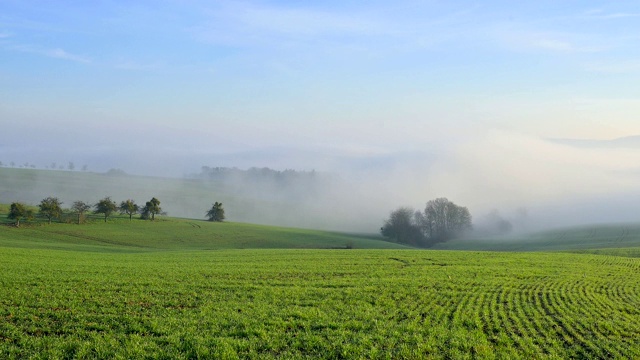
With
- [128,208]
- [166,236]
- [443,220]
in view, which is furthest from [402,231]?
[128,208]

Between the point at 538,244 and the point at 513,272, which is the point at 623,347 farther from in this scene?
the point at 538,244

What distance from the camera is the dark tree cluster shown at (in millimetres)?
113562

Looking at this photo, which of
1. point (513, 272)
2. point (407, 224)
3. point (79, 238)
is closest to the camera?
point (513, 272)

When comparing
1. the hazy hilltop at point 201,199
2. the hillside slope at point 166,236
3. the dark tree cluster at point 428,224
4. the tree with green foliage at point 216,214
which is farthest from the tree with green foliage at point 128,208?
the dark tree cluster at point 428,224

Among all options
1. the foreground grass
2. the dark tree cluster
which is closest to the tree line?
the foreground grass

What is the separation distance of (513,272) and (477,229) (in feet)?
394

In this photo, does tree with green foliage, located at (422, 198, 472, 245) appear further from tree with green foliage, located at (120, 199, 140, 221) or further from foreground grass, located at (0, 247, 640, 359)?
foreground grass, located at (0, 247, 640, 359)

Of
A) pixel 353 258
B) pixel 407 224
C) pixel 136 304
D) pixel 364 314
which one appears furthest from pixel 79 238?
pixel 407 224

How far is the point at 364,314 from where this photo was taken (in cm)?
1864

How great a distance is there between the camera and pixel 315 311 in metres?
18.9

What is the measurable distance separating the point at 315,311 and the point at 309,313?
1.81 ft

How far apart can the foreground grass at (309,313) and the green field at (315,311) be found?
0.06m

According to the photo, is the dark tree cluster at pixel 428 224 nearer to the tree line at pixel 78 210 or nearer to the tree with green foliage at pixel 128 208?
the tree line at pixel 78 210

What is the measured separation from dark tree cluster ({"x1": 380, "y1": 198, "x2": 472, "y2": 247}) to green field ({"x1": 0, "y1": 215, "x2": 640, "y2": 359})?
77.0m
